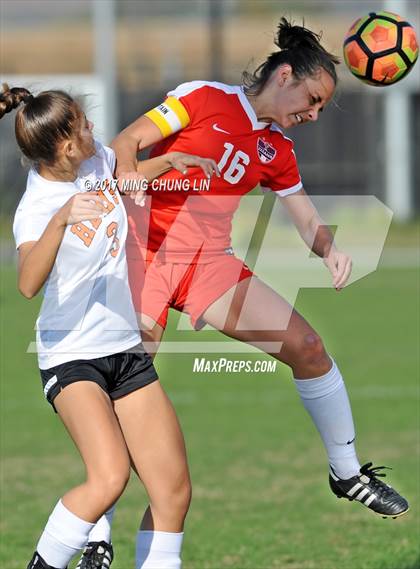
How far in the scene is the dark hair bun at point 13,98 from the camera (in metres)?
5.02

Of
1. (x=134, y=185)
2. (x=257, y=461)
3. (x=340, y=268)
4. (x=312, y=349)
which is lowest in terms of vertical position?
(x=257, y=461)

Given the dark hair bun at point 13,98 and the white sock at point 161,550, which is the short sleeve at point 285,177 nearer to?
the dark hair bun at point 13,98

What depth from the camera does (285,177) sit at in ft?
19.8

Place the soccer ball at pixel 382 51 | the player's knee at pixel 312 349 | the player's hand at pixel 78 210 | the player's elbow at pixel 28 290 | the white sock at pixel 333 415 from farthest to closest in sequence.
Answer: the soccer ball at pixel 382 51 → the white sock at pixel 333 415 → the player's knee at pixel 312 349 → the player's elbow at pixel 28 290 → the player's hand at pixel 78 210

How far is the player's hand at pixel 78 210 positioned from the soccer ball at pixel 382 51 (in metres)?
2.20

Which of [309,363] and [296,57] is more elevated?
[296,57]

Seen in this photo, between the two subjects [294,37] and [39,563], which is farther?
[294,37]

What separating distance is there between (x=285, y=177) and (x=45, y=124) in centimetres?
159

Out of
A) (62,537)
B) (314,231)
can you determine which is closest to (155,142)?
(314,231)

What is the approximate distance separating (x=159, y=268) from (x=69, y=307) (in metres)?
1.03

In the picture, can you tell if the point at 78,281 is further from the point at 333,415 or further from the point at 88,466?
the point at 333,415

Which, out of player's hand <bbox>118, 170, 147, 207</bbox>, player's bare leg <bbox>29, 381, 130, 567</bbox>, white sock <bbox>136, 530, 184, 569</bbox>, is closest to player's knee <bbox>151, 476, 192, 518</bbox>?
white sock <bbox>136, 530, 184, 569</bbox>

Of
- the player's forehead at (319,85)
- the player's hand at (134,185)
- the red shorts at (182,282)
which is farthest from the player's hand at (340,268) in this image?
the player's hand at (134,185)

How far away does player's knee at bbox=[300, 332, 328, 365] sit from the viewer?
19.0 ft
